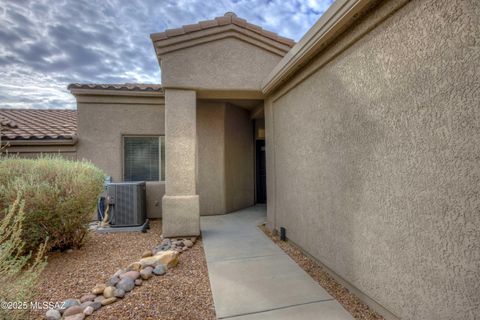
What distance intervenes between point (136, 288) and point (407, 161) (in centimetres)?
399

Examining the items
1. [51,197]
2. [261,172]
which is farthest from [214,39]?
[261,172]

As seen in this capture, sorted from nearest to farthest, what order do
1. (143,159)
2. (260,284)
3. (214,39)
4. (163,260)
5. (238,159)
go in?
(260,284) < (163,260) < (214,39) < (143,159) < (238,159)

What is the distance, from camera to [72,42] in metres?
7.53

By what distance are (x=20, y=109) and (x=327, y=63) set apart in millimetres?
15813

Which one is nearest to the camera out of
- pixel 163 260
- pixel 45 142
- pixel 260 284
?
pixel 260 284

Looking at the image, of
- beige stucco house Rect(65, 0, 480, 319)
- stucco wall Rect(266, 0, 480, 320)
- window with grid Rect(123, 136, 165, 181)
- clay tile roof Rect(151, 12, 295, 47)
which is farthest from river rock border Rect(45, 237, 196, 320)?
clay tile roof Rect(151, 12, 295, 47)

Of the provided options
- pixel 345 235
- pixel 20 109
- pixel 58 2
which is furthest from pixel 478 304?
pixel 20 109

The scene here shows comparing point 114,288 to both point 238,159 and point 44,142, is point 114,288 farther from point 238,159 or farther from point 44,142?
point 44,142

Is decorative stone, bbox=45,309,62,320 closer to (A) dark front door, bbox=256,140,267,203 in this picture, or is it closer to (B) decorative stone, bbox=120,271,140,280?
(B) decorative stone, bbox=120,271,140,280

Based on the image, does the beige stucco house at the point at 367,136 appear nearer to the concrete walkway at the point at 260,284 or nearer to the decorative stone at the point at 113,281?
the concrete walkway at the point at 260,284

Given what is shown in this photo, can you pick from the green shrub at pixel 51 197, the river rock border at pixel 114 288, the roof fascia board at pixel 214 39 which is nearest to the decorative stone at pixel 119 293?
the river rock border at pixel 114 288

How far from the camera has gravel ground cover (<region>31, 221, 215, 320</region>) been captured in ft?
10.2

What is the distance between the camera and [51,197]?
491 cm

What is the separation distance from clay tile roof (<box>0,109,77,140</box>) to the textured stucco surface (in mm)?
5035
